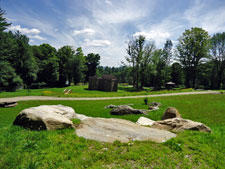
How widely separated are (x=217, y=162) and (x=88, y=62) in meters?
78.9

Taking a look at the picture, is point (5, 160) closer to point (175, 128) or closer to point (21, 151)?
point (21, 151)

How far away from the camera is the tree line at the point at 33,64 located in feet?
120

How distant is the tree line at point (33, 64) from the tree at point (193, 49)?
4343cm

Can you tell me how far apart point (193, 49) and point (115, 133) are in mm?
50755

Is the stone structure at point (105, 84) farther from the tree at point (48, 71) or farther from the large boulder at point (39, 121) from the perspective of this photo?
the large boulder at point (39, 121)

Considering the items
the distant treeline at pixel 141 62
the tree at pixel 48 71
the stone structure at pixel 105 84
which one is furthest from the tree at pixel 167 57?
the tree at pixel 48 71

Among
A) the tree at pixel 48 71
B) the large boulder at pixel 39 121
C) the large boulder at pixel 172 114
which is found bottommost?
the large boulder at pixel 172 114

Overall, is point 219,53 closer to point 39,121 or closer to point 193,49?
point 193,49

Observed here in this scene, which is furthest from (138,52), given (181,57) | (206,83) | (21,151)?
(21,151)

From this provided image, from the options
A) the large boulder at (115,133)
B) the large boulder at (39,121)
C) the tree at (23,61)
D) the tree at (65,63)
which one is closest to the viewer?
the large boulder at (115,133)

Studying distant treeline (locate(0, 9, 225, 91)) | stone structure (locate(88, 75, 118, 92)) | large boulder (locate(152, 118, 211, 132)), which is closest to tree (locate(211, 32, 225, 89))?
distant treeline (locate(0, 9, 225, 91))

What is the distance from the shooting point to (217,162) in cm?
410

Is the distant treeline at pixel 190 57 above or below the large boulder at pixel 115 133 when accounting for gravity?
above

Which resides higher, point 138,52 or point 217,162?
point 138,52
